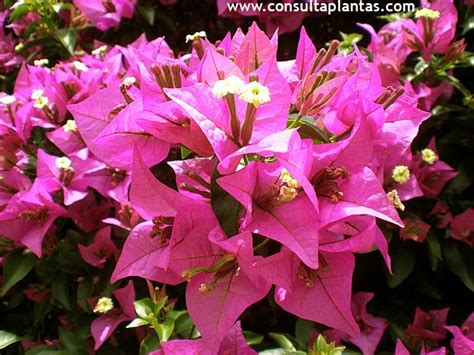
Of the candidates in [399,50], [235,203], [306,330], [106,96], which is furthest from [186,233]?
[399,50]

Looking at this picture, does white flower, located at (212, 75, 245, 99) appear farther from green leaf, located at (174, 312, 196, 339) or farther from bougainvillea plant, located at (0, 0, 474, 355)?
green leaf, located at (174, 312, 196, 339)

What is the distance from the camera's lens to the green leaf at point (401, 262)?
107cm

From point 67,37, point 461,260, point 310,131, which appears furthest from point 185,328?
point 67,37

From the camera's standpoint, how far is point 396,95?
0.68m

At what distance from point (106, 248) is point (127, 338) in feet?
0.63

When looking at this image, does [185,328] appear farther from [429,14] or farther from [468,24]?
[468,24]

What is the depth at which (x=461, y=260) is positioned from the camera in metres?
1.11

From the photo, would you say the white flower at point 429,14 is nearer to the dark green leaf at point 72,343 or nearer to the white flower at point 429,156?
the white flower at point 429,156

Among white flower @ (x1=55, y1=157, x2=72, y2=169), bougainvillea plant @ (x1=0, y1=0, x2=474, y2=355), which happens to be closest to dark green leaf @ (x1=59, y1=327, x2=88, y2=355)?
bougainvillea plant @ (x1=0, y1=0, x2=474, y2=355)

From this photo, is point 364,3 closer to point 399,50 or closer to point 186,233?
point 399,50

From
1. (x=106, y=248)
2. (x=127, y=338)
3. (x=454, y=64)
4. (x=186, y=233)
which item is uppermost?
(x=186, y=233)

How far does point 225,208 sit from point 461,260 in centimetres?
69

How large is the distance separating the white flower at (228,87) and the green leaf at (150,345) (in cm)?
48

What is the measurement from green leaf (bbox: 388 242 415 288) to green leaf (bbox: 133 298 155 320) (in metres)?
0.45
